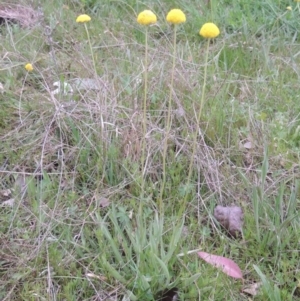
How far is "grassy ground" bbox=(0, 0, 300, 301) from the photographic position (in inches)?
60.8

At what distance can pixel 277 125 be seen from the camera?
7.28 ft

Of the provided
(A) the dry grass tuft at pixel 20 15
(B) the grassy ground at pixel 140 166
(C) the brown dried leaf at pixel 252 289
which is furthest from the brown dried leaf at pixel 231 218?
(A) the dry grass tuft at pixel 20 15

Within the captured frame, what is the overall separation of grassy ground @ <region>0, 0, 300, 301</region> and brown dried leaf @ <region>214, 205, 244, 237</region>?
3cm

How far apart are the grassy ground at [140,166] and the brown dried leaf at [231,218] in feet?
0.09

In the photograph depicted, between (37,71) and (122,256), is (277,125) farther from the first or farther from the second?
(37,71)

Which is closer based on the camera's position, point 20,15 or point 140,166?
point 140,166

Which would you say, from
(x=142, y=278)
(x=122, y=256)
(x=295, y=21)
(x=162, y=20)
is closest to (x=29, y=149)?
(x=122, y=256)

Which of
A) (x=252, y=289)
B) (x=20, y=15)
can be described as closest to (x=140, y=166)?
(x=252, y=289)

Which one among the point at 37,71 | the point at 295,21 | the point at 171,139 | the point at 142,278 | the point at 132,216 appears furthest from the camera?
the point at 295,21

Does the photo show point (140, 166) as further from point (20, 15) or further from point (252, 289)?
point (20, 15)

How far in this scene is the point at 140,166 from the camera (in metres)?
2.01

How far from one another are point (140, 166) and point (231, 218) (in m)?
0.45

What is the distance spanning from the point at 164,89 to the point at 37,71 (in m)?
Result: 0.68

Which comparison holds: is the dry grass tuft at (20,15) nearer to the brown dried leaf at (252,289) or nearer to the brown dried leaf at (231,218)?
the brown dried leaf at (231,218)
